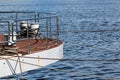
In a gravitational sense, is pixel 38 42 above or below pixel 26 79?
above

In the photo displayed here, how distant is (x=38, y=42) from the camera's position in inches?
811

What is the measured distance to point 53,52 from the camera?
1917 centimetres

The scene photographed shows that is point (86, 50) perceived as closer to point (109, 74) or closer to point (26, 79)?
point (109, 74)

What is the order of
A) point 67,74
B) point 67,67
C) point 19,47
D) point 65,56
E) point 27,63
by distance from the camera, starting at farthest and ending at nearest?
point 65,56 → point 67,67 → point 67,74 → point 19,47 → point 27,63

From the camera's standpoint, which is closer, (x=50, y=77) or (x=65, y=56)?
(x=50, y=77)

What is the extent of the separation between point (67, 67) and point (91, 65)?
1.63 m

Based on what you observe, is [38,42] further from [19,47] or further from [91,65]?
[91,65]

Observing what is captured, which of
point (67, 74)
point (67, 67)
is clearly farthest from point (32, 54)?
point (67, 67)

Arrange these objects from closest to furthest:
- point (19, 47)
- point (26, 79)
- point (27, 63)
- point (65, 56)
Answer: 1. point (27, 63)
2. point (19, 47)
3. point (26, 79)
4. point (65, 56)

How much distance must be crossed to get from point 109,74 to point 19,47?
5.69 m

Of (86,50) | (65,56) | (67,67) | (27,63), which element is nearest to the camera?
(27,63)

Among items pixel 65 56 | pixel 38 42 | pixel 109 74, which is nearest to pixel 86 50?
pixel 65 56

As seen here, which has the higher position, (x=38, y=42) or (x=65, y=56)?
(x=38, y=42)

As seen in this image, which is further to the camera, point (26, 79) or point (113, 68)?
point (113, 68)
